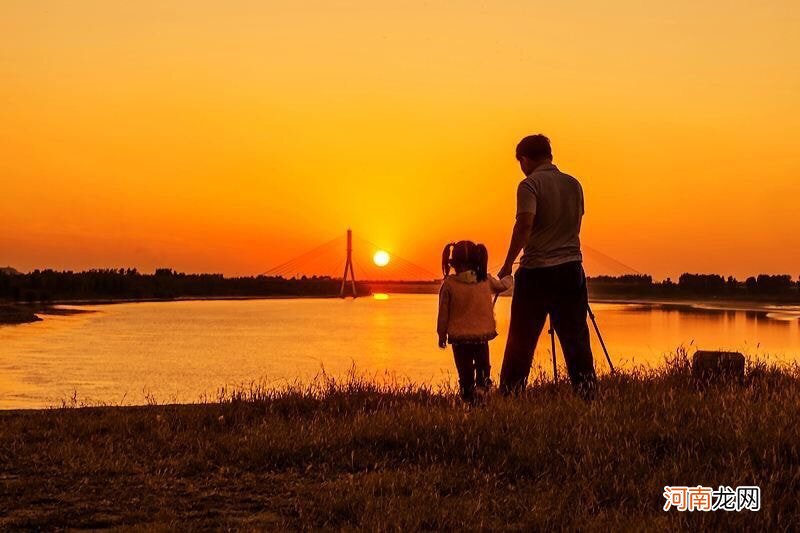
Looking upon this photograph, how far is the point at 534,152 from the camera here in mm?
7957

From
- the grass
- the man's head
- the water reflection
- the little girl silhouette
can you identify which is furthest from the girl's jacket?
the water reflection

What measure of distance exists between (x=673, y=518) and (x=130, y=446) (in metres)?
4.44

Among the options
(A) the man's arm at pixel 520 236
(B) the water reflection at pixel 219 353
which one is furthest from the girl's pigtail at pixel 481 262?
(B) the water reflection at pixel 219 353

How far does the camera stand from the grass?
499cm

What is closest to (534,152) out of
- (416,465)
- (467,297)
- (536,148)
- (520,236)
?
(536,148)

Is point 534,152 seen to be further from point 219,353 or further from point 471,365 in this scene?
point 219,353

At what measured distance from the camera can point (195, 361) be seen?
33.2 m

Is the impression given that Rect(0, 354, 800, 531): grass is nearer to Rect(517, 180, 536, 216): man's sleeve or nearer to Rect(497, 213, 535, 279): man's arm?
Rect(497, 213, 535, 279): man's arm

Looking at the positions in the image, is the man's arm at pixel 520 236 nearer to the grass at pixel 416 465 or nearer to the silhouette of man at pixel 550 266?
the silhouette of man at pixel 550 266

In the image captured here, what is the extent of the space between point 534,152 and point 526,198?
637mm

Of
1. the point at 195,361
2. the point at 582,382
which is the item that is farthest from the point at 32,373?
the point at 582,382

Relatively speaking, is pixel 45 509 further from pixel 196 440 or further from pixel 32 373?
pixel 32 373

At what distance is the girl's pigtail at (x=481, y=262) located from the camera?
8539 mm

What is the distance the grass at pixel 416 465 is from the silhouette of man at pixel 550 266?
0.53m
